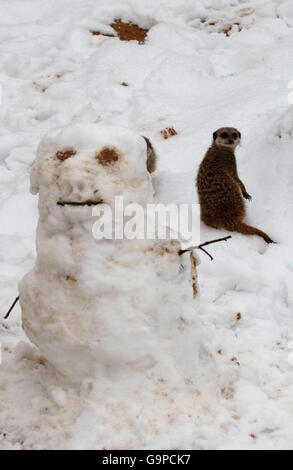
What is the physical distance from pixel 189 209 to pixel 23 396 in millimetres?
2198

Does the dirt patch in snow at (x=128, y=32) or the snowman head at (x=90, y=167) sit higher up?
the snowman head at (x=90, y=167)

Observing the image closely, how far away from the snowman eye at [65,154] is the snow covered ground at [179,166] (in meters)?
0.80

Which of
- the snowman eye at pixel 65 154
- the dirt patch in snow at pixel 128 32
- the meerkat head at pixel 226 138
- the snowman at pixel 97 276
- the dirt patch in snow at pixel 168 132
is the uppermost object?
the snowman eye at pixel 65 154

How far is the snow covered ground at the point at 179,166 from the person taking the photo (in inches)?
64.8

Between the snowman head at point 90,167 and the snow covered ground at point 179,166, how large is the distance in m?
0.62

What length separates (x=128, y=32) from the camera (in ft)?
21.6

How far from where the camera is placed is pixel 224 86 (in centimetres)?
538

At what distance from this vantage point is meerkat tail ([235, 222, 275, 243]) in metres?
3.09

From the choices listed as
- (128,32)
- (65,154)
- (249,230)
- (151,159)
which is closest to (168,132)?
(151,159)

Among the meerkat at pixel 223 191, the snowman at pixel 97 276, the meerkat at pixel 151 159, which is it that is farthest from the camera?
the meerkat at pixel 151 159

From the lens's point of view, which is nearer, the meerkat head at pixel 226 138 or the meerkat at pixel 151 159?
the meerkat head at pixel 226 138

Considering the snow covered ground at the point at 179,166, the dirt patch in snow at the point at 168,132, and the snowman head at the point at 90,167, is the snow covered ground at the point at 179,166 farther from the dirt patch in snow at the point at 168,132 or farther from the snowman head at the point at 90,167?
the snowman head at the point at 90,167

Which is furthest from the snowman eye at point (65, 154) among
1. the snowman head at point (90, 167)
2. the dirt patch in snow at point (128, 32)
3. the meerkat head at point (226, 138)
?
the dirt patch in snow at point (128, 32)

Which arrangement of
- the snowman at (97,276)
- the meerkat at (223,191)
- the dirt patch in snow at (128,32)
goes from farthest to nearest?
the dirt patch in snow at (128,32) → the meerkat at (223,191) → the snowman at (97,276)
